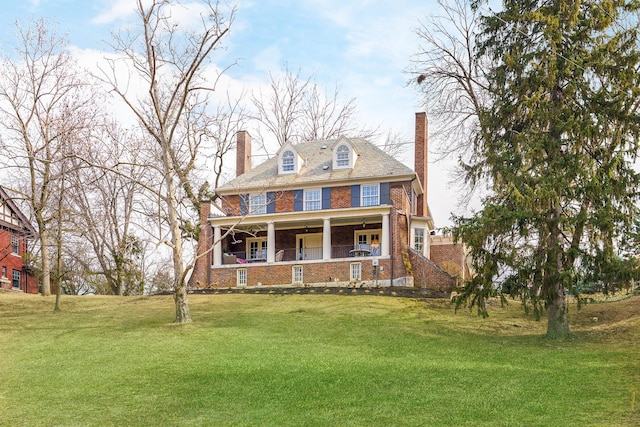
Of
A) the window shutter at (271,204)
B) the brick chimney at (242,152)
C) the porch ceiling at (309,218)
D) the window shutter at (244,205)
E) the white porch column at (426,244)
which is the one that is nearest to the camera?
the porch ceiling at (309,218)

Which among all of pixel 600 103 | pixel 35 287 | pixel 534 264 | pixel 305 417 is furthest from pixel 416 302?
pixel 35 287

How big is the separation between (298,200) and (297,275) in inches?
156

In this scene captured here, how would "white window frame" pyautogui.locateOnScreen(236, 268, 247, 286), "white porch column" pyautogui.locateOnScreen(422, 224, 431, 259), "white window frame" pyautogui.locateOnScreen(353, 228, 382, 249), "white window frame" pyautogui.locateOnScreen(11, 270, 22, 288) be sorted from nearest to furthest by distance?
1. "white window frame" pyautogui.locateOnScreen(236, 268, 247, 286)
2. "white porch column" pyautogui.locateOnScreen(422, 224, 431, 259)
3. "white window frame" pyautogui.locateOnScreen(353, 228, 382, 249)
4. "white window frame" pyautogui.locateOnScreen(11, 270, 22, 288)

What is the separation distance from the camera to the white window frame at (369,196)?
33750 mm

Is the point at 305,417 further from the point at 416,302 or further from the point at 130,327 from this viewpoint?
the point at 416,302

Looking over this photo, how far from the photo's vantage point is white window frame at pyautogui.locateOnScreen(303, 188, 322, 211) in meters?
34.7

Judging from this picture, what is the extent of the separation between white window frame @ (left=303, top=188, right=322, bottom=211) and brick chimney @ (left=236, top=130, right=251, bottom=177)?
17.6 ft

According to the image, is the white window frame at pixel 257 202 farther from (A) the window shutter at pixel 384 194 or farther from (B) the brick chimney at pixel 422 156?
(B) the brick chimney at pixel 422 156

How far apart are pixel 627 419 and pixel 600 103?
12.2 metres

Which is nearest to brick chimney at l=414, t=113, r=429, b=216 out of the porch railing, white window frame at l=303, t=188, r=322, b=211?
the porch railing

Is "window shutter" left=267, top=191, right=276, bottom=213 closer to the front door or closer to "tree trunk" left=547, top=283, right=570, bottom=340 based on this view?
the front door

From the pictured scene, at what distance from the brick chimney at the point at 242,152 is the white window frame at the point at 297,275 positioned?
7.82 m

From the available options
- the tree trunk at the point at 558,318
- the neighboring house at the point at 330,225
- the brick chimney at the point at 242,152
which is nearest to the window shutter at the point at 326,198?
the neighboring house at the point at 330,225

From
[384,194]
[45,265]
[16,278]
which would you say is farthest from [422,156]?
[16,278]
